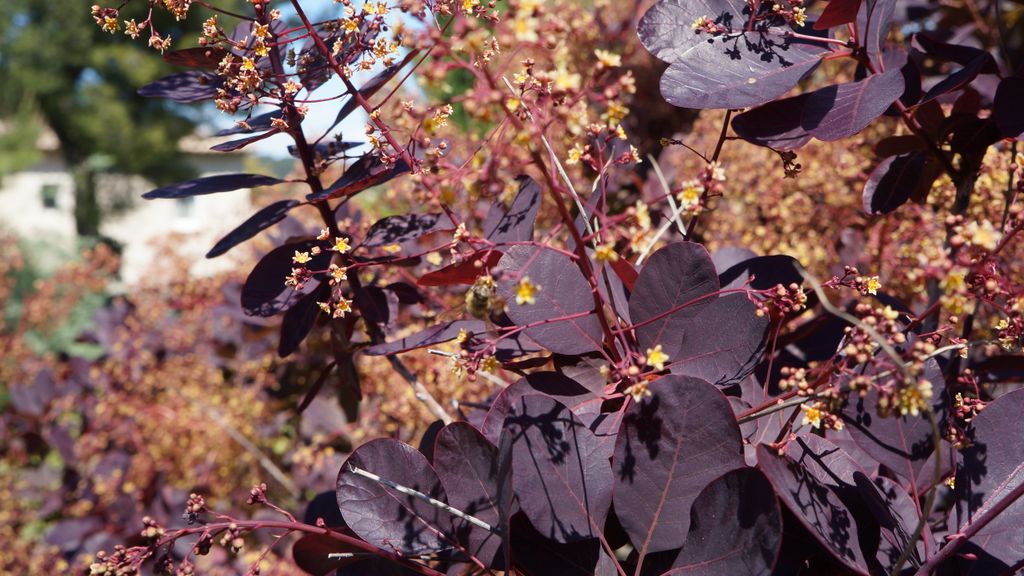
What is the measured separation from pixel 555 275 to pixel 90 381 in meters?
3.09

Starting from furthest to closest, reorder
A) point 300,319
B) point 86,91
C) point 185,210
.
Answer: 1. point 86,91
2. point 185,210
3. point 300,319

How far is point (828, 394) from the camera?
0.60 m

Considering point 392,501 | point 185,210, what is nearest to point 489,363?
point 392,501

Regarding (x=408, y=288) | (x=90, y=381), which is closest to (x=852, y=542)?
(x=408, y=288)

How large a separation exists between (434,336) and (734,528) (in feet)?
1.29

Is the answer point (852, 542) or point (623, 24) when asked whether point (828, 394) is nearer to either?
point (852, 542)

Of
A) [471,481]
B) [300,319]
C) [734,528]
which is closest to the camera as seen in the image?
[734,528]

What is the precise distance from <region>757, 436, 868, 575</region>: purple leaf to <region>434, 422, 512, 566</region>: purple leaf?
0.25m

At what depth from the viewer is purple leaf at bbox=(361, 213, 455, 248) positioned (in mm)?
1012

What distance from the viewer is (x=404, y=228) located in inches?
40.6

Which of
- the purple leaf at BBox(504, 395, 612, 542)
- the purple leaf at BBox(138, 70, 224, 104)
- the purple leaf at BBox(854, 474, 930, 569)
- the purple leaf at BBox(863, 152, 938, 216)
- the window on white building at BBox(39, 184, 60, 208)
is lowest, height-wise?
the window on white building at BBox(39, 184, 60, 208)

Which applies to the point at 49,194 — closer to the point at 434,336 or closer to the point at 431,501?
the point at 434,336

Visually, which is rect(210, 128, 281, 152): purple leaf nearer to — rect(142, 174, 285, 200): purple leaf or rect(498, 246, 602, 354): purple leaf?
rect(142, 174, 285, 200): purple leaf

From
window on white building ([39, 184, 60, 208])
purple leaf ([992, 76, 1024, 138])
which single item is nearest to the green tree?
window on white building ([39, 184, 60, 208])
